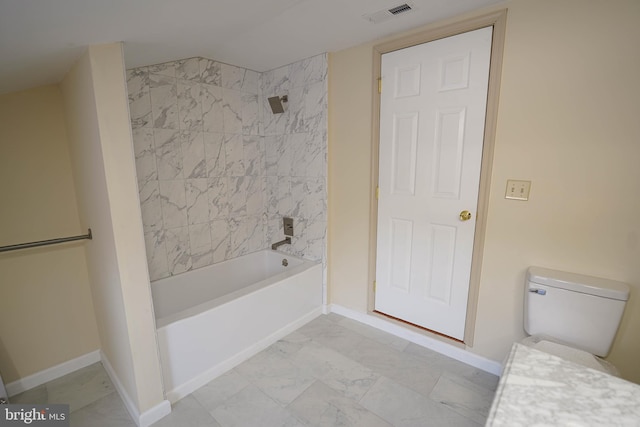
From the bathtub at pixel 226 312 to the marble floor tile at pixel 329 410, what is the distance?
58 cm

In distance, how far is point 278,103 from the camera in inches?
102

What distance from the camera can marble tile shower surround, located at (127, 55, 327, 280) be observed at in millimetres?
2184

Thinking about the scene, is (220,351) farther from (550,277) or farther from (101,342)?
(550,277)

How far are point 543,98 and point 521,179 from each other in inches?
17.4

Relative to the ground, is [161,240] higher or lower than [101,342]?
higher

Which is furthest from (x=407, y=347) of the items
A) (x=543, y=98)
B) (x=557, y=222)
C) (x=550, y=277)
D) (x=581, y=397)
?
(x=543, y=98)

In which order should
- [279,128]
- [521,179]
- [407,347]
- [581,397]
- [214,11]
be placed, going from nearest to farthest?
[581,397], [214,11], [521,179], [407,347], [279,128]

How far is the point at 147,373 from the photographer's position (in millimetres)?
1543

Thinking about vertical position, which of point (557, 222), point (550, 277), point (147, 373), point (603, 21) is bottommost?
point (147, 373)

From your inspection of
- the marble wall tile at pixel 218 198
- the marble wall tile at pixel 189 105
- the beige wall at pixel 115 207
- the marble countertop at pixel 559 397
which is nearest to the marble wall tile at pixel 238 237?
the marble wall tile at pixel 218 198

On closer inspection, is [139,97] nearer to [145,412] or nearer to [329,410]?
[145,412]

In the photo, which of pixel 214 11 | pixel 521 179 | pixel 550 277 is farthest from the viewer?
pixel 521 179

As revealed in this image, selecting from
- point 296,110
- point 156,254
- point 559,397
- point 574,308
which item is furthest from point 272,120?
point 559,397

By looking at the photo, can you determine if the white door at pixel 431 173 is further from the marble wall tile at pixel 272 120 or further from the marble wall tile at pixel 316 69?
the marble wall tile at pixel 272 120
